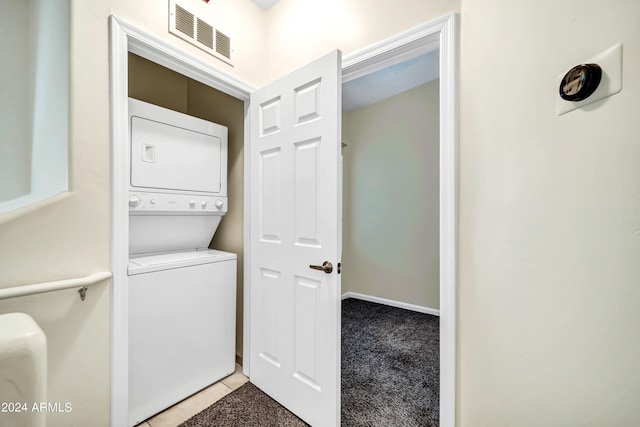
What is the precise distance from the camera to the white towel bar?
92 centimetres

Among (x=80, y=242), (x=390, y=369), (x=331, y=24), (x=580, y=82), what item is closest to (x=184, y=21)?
(x=331, y=24)

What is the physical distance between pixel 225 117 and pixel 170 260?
1228 millimetres

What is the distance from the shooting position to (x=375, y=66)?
1446mm

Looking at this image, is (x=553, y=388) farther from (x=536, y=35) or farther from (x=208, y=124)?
(x=208, y=124)

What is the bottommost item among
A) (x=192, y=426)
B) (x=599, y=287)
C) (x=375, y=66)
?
(x=192, y=426)

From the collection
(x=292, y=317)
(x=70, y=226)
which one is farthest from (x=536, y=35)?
(x=70, y=226)

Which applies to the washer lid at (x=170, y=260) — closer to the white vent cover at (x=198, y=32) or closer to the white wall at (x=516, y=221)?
the white wall at (x=516, y=221)

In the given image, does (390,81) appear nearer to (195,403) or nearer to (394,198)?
(394,198)

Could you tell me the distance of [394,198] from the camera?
339cm

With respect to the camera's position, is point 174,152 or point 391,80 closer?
point 174,152

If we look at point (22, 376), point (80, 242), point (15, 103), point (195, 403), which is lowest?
point (195, 403)

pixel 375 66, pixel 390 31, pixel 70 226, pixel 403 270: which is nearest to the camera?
pixel 70 226

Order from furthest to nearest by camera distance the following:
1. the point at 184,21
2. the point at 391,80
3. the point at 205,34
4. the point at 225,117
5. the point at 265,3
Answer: the point at 391,80
the point at 225,117
the point at 265,3
the point at 205,34
the point at 184,21

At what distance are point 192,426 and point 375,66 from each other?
222cm
